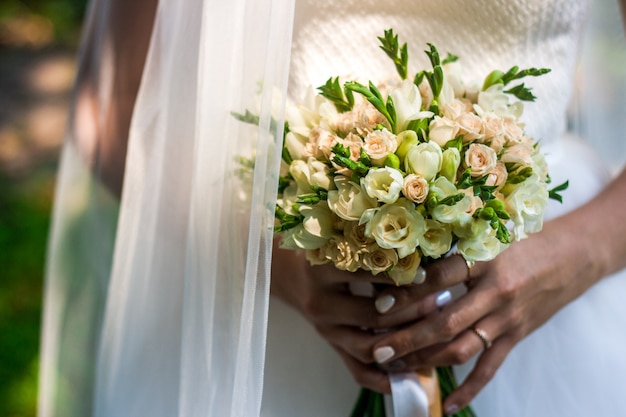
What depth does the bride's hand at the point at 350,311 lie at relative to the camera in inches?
35.8

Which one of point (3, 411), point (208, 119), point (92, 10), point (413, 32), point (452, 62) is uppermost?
point (92, 10)

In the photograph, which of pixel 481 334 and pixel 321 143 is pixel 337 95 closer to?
pixel 321 143

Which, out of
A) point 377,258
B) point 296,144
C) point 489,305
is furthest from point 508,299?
point 296,144

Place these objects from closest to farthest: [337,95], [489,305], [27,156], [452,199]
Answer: [452,199], [337,95], [489,305], [27,156]

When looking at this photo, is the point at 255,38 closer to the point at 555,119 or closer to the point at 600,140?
the point at 555,119

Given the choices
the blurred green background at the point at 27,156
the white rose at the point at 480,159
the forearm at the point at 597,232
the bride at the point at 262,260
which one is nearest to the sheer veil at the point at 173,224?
the bride at the point at 262,260

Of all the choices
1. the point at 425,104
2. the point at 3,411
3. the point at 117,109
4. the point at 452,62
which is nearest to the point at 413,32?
the point at 452,62

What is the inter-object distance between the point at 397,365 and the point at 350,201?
299 millimetres

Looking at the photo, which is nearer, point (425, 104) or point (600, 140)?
point (425, 104)

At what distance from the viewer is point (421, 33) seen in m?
1.05

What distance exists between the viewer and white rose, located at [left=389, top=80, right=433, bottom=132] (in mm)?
782

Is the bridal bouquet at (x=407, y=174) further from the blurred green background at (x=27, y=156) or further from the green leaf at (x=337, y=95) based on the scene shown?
the blurred green background at (x=27, y=156)

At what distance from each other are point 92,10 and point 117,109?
0.22 metres

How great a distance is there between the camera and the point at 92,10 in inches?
49.4
